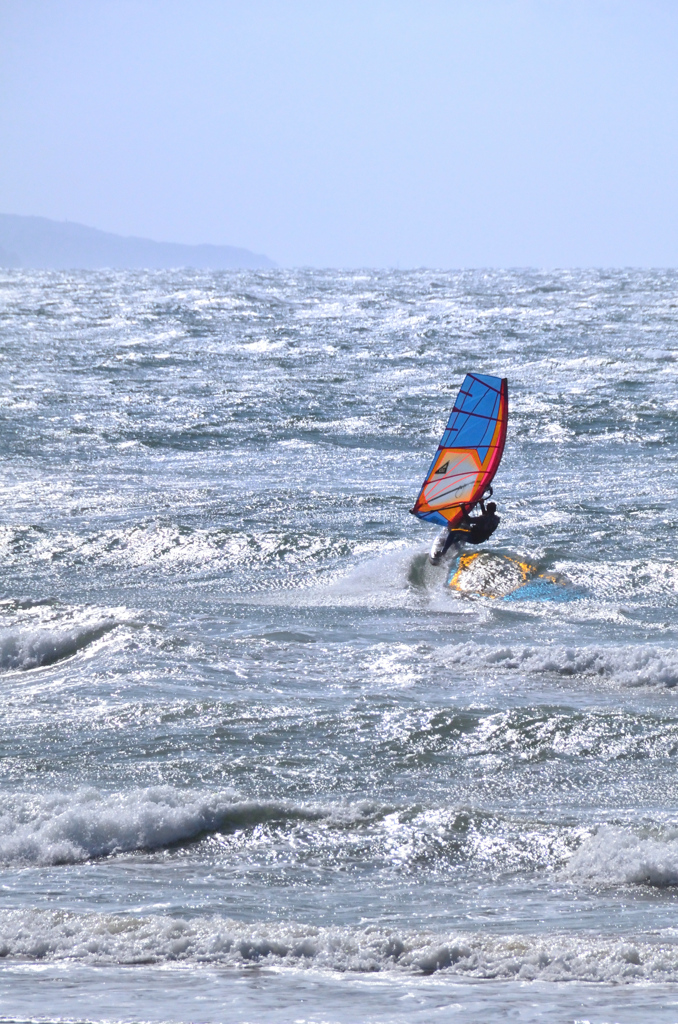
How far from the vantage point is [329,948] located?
14.7 ft

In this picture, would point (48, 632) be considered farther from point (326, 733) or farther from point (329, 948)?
point (329, 948)

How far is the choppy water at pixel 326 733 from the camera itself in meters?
4.34

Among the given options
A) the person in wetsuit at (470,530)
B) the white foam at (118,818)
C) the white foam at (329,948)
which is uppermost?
the person in wetsuit at (470,530)

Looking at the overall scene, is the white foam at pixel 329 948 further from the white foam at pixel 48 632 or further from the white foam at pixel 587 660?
the white foam at pixel 48 632

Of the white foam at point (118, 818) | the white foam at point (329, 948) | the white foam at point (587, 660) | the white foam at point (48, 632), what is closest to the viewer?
the white foam at point (329, 948)

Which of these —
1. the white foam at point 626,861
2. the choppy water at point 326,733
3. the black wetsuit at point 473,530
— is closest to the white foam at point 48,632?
the choppy water at point 326,733

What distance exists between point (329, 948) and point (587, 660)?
15.1 feet

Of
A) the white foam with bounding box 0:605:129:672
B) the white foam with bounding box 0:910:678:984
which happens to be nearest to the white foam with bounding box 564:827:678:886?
the white foam with bounding box 0:910:678:984

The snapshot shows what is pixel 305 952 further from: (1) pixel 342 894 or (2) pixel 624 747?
(2) pixel 624 747

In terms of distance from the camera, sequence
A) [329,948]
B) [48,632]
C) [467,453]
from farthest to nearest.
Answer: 1. [467,453]
2. [48,632]
3. [329,948]

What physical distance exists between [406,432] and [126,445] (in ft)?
15.7

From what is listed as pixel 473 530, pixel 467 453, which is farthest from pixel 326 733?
pixel 467 453

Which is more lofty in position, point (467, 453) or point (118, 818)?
point (467, 453)

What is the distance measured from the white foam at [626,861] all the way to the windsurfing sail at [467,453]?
686 cm
